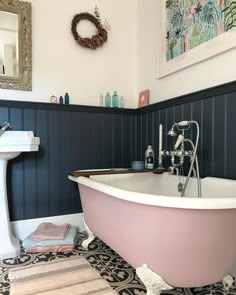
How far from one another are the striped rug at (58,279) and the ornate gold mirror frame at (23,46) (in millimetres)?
1539

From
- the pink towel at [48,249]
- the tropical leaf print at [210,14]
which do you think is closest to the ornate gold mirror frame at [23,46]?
the pink towel at [48,249]

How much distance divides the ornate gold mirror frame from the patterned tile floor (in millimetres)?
1466

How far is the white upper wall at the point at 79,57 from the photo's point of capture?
8.04 feet

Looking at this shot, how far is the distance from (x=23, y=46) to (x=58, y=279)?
6.44 ft

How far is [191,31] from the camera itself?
81.0 inches

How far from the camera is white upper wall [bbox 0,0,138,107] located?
2.45 metres

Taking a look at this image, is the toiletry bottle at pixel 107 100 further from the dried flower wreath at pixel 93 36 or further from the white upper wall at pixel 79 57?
the dried flower wreath at pixel 93 36

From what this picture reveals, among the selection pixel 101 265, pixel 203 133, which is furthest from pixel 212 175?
pixel 101 265

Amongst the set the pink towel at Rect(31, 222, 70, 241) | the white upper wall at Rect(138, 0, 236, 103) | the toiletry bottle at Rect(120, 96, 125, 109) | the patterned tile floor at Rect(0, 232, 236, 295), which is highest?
the white upper wall at Rect(138, 0, 236, 103)

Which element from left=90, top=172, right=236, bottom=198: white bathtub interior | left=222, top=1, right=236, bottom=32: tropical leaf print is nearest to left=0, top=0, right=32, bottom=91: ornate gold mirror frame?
left=90, top=172, right=236, bottom=198: white bathtub interior

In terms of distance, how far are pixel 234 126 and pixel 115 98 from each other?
137cm

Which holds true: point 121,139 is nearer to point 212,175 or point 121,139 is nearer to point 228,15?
point 212,175

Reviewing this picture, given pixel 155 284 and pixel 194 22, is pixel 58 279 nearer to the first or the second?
pixel 155 284

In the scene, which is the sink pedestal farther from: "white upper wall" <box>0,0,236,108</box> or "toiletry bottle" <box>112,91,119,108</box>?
"toiletry bottle" <box>112,91,119,108</box>
